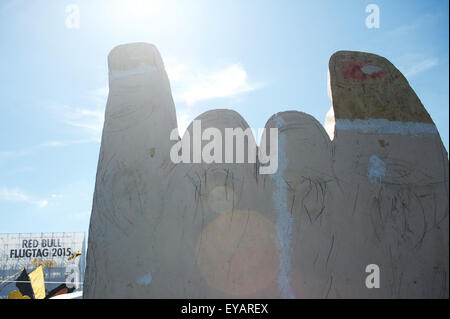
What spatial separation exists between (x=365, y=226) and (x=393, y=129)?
1.08m

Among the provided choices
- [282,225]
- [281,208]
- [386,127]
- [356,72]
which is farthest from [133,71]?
[386,127]

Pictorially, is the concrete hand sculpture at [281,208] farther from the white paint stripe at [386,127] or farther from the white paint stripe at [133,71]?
the white paint stripe at [133,71]

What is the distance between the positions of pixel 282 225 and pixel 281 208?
0.16m

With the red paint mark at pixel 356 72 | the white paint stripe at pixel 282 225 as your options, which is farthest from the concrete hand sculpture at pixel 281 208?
the red paint mark at pixel 356 72

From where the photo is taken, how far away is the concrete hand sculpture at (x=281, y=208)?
3.22 meters

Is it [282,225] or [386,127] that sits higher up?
[386,127]

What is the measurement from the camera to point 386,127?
3.61 m

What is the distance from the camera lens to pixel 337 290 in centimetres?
320

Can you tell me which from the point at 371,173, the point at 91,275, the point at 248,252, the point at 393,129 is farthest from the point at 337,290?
the point at 91,275
